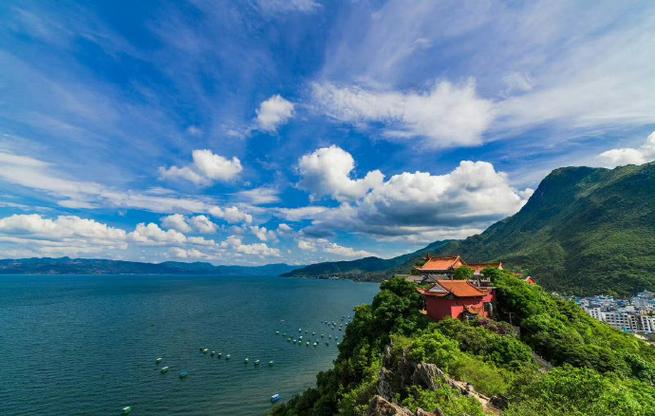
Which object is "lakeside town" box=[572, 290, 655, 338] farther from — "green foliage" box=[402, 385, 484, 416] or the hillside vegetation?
"green foliage" box=[402, 385, 484, 416]

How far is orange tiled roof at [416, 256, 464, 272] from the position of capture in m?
58.6

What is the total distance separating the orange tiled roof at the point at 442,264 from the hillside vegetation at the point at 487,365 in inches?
365

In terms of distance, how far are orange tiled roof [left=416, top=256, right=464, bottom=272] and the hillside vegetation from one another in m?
9.28

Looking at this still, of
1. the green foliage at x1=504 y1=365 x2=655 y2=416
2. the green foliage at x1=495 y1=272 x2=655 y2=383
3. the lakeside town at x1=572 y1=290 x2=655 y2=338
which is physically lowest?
the lakeside town at x1=572 y1=290 x2=655 y2=338

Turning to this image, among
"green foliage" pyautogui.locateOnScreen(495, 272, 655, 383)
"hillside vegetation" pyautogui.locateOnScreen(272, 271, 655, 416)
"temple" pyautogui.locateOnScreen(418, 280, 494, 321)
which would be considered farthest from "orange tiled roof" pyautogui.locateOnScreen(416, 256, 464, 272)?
"temple" pyautogui.locateOnScreen(418, 280, 494, 321)

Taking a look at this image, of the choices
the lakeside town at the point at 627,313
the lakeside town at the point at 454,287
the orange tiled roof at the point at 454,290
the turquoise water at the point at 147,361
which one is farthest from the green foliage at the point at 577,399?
the lakeside town at the point at 627,313

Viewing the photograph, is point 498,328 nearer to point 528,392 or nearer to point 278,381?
point 528,392

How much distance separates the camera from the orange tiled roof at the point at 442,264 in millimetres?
58578

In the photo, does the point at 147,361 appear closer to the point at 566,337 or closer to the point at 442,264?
the point at 442,264

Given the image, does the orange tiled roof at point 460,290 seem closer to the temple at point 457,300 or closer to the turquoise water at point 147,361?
the temple at point 457,300

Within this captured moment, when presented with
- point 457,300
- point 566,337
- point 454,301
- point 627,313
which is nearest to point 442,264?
point 457,300

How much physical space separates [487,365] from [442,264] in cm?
3336

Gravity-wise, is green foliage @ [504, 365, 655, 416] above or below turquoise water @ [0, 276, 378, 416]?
above

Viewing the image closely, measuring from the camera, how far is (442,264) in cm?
6050
